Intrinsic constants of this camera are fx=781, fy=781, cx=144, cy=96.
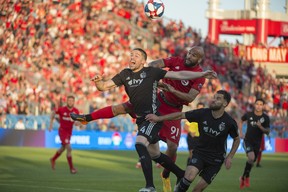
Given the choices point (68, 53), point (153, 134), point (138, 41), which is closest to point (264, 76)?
point (138, 41)

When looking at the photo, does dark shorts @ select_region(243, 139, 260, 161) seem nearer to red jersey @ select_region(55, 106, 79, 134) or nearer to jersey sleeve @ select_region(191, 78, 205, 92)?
jersey sleeve @ select_region(191, 78, 205, 92)

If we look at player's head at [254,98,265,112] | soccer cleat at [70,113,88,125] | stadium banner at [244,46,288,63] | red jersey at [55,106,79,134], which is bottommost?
red jersey at [55,106,79,134]

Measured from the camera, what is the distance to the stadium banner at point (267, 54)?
2299 inches

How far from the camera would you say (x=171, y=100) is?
600 inches

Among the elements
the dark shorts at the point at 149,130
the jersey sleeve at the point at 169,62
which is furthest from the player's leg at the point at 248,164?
the dark shorts at the point at 149,130

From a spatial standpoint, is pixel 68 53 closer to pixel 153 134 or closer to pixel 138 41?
pixel 138 41

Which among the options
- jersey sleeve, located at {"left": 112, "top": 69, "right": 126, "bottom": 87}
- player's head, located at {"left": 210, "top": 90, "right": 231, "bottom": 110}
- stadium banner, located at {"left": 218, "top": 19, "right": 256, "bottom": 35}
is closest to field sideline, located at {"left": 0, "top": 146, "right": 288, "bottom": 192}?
jersey sleeve, located at {"left": 112, "top": 69, "right": 126, "bottom": 87}

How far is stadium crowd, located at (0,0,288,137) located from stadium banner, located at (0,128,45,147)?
73 cm

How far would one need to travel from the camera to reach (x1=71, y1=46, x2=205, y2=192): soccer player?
14.5 metres

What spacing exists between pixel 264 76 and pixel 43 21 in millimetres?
19776

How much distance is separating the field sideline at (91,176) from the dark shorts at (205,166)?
314cm

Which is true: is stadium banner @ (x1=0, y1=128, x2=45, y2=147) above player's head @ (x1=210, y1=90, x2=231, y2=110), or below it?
below

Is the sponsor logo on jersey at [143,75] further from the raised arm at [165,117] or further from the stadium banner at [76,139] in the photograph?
the stadium banner at [76,139]

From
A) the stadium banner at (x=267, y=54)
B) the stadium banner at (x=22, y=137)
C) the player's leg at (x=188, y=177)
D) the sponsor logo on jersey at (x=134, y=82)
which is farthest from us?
the stadium banner at (x=267, y=54)
